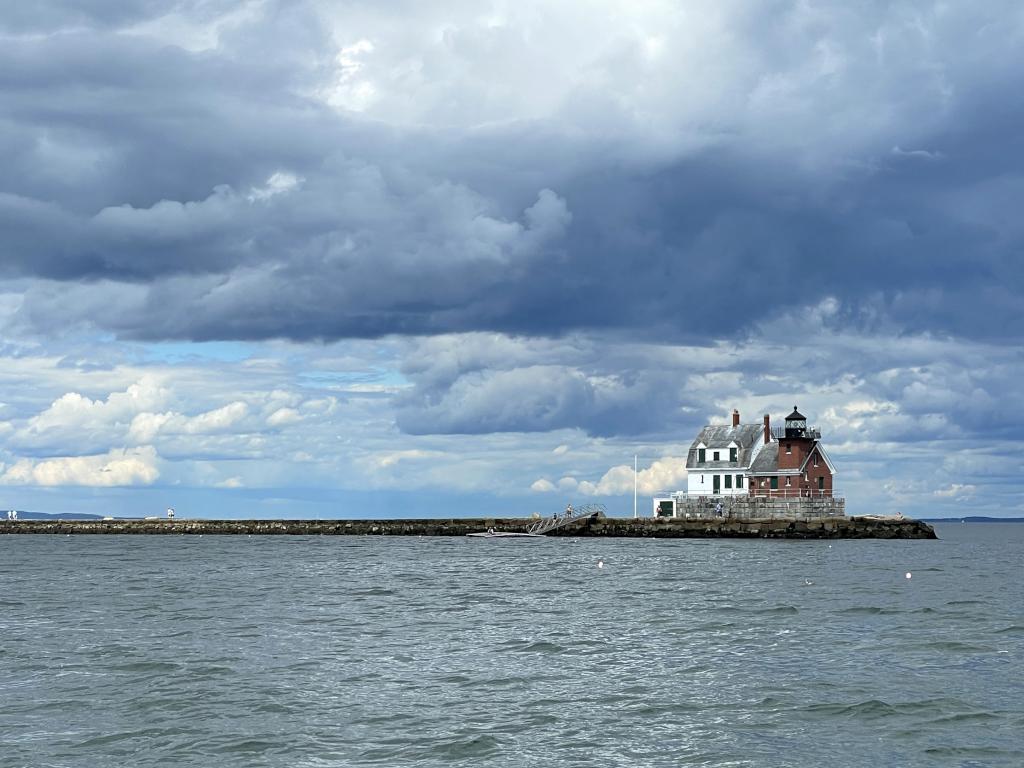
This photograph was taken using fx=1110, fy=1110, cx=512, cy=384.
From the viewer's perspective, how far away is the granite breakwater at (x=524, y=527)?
355 ft

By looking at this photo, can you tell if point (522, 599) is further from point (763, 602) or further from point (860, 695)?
point (860, 695)

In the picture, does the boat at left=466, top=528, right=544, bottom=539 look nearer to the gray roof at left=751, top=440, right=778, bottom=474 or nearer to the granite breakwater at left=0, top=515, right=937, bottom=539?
the granite breakwater at left=0, top=515, right=937, bottom=539

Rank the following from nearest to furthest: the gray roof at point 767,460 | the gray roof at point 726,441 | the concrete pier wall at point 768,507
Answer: the concrete pier wall at point 768,507
the gray roof at point 767,460
the gray roof at point 726,441

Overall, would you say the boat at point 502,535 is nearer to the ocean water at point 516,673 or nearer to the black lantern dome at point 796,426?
the black lantern dome at point 796,426

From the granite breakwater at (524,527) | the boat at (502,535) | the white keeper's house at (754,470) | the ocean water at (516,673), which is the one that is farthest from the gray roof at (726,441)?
the ocean water at (516,673)

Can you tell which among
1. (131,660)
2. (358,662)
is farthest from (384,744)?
(131,660)

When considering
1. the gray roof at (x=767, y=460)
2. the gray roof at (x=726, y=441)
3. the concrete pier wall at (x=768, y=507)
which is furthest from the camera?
the gray roof at (x=726, y=441)

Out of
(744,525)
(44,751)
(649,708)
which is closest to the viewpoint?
(44,751)

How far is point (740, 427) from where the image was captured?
400 feet

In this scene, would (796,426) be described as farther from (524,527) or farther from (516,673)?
(516,673)

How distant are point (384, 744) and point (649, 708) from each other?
6.56m

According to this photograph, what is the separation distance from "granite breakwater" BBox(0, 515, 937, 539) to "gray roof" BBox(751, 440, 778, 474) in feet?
27.3

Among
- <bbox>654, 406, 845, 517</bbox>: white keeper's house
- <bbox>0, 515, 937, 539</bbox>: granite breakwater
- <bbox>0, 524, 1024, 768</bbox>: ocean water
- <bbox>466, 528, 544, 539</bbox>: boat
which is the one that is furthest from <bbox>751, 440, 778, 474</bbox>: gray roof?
<bbox>0, 524, 1024, 768</bbox>: ocean water

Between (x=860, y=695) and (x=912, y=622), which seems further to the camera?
(x=912, y=622)
